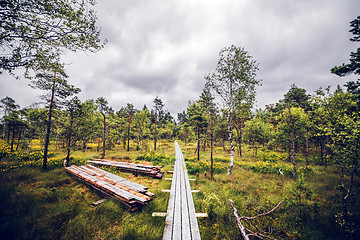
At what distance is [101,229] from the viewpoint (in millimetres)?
4820

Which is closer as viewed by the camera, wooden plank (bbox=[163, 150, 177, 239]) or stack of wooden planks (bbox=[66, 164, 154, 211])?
wooden plank (bbox=[163, 150, 177, 239])

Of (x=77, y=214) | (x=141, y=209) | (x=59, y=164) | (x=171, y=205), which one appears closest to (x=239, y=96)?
(x=171, y=205)

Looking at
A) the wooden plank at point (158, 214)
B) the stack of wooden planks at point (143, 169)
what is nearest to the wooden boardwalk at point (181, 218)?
the wooden plank at point (158, 214)

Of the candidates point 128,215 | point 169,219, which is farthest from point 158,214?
point 128,215

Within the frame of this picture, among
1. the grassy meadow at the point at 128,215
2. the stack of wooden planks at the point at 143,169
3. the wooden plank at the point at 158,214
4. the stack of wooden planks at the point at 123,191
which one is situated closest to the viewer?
the grassy meadow at the point at 128,215

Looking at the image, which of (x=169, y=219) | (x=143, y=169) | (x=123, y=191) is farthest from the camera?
(x=143, y=169)

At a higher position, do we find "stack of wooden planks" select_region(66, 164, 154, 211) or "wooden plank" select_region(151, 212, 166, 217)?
"stack of wooden planks" select_region(66, 164, 154, 211)

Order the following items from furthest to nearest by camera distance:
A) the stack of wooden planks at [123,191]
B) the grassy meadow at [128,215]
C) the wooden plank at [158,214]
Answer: the stack of wooden planks at [123,191] → the wooden plank at [158,214] → the grassy meadow at [128,215]

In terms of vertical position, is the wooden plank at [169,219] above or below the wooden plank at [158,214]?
below

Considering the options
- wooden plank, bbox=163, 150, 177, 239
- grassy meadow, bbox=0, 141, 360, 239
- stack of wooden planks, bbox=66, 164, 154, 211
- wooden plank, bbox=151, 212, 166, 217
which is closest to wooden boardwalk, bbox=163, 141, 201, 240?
wooden plank, bbox=163, 150, 177, 239

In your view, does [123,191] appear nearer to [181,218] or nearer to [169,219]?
[169,219]

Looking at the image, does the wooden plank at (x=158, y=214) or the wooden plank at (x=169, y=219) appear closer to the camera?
the wooden plank at (x=169, y=219)

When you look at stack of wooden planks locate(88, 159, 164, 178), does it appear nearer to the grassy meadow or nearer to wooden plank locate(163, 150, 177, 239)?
the grassy meadow

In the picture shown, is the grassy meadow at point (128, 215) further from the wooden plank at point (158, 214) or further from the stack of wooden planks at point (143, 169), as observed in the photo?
the stack of wooden planks at point (143, 169)
